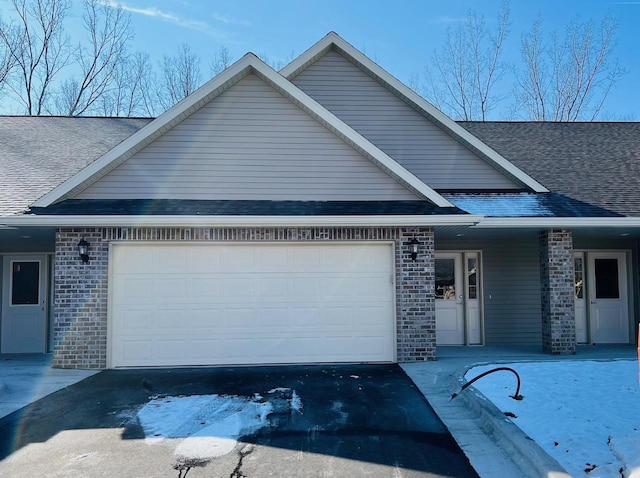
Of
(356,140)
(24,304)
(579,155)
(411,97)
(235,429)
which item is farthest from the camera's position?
(579,155)

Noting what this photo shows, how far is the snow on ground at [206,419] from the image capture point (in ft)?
16.3

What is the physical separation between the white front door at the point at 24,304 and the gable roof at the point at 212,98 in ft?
10.5

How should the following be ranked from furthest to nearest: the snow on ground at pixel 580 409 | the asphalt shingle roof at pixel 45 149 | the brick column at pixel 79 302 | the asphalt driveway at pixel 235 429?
1. the asphalt shingle roof at pixel 45 149
2. the brick column at pixel 79 302
3. the asphalt driveway at pixel 235 429
4. the snow on ground at pixel 580 409

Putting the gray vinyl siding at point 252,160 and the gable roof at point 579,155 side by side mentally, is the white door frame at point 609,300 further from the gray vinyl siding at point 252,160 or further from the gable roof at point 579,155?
the gray vinyl siding at point 252,160

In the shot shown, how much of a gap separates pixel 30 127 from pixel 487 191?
11873 mm

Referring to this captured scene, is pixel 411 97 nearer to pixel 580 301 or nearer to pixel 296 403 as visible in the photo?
pixel 580 301

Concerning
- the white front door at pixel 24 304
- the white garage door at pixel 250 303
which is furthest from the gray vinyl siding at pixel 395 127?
the white front door at pixel 24 304

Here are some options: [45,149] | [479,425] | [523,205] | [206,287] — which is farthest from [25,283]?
[523,205]

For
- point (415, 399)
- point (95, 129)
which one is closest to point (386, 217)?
point (415, 399)

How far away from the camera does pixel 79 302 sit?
8.47 metres

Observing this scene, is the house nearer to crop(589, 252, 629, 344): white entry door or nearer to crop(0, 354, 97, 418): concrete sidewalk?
crop(0, 354, 97, 418): concrete sidewalk

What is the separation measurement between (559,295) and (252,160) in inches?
251

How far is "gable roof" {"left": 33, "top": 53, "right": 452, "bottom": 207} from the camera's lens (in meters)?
8.75

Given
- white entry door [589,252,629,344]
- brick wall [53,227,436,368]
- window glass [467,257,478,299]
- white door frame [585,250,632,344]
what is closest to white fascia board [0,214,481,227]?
brick wall [53,227,436,368]
